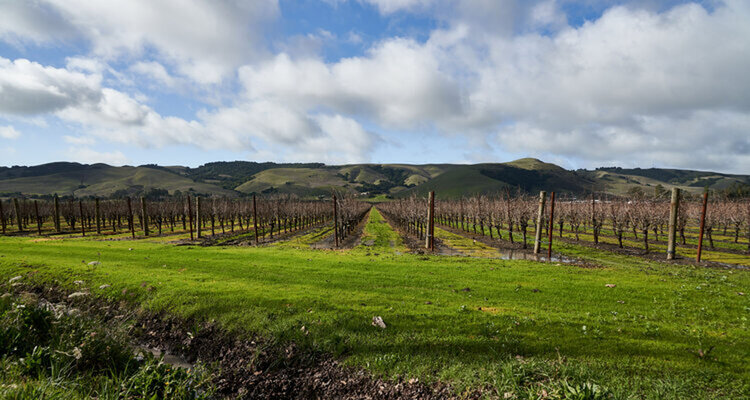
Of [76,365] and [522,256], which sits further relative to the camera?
[522,256]

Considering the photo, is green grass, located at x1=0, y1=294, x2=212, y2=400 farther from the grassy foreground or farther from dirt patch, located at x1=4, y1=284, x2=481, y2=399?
the grassy foreground

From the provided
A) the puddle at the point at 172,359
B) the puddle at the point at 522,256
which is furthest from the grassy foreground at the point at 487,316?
the puddle at the point at 522,256

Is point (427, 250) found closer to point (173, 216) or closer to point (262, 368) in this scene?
point (262, 368)

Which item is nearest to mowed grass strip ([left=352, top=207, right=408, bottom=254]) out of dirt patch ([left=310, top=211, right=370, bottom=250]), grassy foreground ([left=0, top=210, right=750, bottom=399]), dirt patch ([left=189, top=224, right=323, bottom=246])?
dirt patch ([left=310, top=211, right=370, bottom=250])

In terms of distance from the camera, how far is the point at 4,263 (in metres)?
16.8

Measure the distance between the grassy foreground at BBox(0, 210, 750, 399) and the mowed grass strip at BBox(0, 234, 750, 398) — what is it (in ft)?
0.12

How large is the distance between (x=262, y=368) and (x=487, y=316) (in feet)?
21.0

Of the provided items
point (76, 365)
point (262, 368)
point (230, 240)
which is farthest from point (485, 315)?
point (230, 240)

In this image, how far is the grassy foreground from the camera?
240 inches

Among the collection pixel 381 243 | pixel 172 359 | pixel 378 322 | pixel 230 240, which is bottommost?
pixel 381 243

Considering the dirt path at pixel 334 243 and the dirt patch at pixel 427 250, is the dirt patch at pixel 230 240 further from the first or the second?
the dirt patch at pixel 427 250

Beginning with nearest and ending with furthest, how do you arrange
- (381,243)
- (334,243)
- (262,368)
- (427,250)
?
(262,368), (427,250), (381,243), (334,243)

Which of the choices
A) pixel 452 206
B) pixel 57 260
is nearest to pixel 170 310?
pixel 57 260

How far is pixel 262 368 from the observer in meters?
7.93
